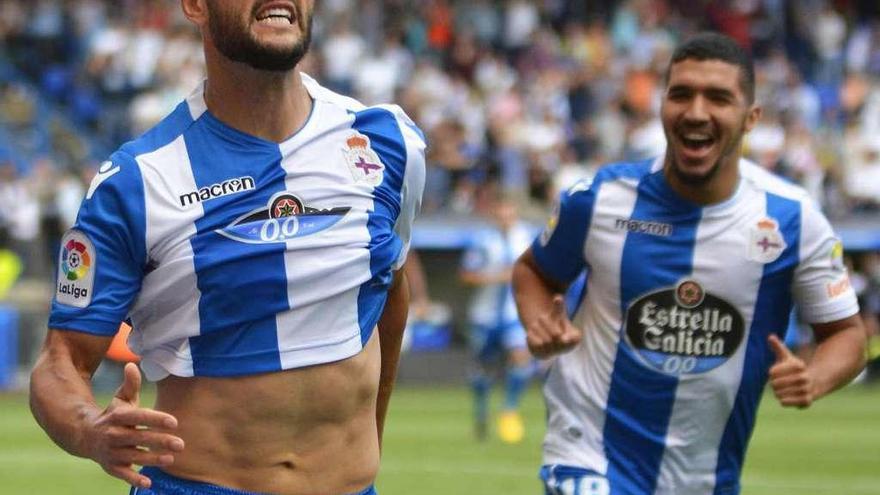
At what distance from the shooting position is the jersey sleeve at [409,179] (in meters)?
4.92

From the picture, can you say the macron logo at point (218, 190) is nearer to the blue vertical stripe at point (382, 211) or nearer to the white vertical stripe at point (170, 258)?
the white vertical stripe at point (170, 258)

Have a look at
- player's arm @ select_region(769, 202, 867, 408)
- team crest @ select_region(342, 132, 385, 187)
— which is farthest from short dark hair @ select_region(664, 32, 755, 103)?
team crest @ select_region(342, 132, 385, 187)

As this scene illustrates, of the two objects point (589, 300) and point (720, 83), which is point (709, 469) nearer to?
point (589, 300)

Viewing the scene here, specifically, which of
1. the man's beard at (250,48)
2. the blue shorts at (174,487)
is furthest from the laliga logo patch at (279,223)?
the blue shorts at (174,487)

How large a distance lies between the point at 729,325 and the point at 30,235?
56.0 ft

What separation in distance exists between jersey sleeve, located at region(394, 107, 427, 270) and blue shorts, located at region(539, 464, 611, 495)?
4.92 ft

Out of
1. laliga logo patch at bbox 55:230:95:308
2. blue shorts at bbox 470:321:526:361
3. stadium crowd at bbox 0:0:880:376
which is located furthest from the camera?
stadium crowd at bbox 0:0:880:376

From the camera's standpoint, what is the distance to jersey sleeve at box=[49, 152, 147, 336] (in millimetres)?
4379

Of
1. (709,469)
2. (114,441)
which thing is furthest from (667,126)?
(114,441)

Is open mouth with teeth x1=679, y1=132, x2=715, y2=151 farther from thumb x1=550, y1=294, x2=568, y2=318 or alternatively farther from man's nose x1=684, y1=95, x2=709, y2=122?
thumb x1=550, y1=294, x2=568, y2=318

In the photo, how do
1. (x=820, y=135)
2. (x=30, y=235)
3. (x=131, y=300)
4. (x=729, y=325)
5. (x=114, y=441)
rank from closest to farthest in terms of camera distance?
(x=114, y=441) → (x=131, y=300) → (x=729, y=325) → (x=30, y=235) → (x=820, y=135)

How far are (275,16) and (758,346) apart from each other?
2.43 metres

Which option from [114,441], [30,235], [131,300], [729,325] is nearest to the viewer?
[114,441]

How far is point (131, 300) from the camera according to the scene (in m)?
4.47
